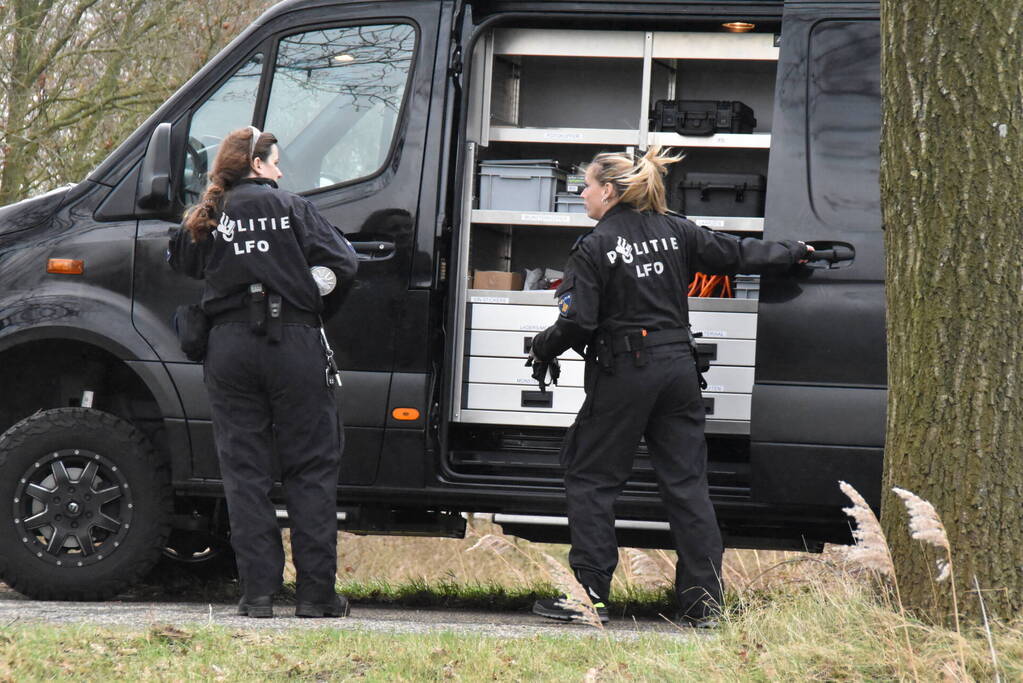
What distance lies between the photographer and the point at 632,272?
176 inches

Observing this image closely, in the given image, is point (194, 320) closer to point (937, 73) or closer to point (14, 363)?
point (14, 363)

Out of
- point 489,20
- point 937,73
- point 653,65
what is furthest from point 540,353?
point 653,65

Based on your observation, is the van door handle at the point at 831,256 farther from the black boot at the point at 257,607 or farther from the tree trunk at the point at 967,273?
the black boot at the point at 257,607

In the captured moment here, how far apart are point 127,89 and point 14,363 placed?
23.5 ft

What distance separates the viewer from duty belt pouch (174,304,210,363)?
14.5 ft

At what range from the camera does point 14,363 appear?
5.21 metres

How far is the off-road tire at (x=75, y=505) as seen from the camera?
Result: 482 centimetres

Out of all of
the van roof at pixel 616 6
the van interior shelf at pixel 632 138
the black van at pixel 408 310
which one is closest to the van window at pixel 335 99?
the black van at pixel 408 310

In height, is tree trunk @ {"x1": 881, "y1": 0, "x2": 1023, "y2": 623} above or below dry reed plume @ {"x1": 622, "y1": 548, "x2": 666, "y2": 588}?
above

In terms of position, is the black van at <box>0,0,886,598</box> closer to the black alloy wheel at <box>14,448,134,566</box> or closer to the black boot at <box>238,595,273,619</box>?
the black alloy wheel at <box>14,448,134,566</box>

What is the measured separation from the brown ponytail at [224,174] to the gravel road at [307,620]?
132 centimetres

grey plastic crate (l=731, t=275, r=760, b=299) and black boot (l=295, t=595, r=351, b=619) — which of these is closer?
black boot (l=295, t=595, r=351, b=619)

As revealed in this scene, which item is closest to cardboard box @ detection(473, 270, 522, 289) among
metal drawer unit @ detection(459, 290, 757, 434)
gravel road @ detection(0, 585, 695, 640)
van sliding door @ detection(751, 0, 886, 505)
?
metal drawer unit @ detection(459, 290, 757, 434)

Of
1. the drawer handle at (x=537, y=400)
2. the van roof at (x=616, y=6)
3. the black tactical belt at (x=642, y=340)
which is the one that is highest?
the van roof at (x=616, y=6)
